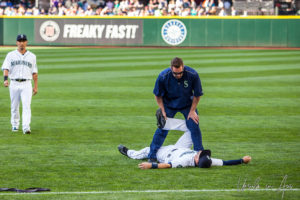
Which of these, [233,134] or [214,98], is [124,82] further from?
[233,134]

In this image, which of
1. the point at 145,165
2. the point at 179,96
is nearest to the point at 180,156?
the point at 145,165

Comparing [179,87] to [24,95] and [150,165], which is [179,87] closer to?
[150,165]

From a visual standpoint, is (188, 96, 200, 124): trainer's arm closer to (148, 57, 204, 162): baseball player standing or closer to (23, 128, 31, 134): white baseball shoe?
(148, 57, 204, 162): baseball player standing

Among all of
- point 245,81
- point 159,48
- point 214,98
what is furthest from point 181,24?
point 214,98

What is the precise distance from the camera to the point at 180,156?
798cm

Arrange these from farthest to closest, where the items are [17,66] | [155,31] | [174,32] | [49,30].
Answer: [49,30], [155,31], [174,32], [17,66]

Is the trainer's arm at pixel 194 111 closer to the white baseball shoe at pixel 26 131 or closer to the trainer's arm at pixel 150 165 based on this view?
the trainer's arm at pixel 150 165

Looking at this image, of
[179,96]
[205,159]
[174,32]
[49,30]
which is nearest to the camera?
[205,159]

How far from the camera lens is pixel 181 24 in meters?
34.4

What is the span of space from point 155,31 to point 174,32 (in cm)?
115

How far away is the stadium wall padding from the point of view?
32969 mm

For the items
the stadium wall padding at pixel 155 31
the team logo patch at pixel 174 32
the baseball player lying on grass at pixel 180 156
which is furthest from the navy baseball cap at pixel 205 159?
the team logo patch at pixel 174 32

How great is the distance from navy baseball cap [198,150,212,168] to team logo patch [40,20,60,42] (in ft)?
96.5

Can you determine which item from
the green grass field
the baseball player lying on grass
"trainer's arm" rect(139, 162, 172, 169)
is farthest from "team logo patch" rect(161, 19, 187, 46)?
"trainer's arm" rect(139, 162, 172, 169)
